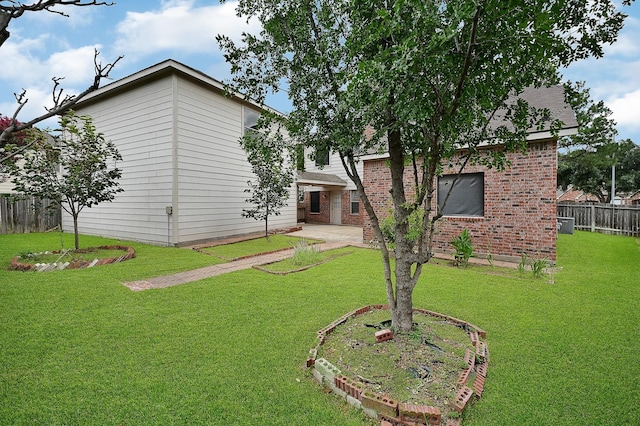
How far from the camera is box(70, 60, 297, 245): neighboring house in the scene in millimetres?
9633

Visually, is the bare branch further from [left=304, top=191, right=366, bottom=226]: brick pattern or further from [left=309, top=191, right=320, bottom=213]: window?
[left=309, top=191, right=320, bottom=213]: window

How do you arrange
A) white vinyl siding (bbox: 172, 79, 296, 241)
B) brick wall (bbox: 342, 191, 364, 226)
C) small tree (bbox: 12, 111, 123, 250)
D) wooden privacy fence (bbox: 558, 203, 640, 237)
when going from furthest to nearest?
brick wall (bbox: 342, 191, 364, 226)
wooden privacy fence (bbox: 558, 203, 640, 237)
white vinyl siding (bbox: 172, 79, 296, 241)
small tree (bbox: 12, 111, 123, 250)

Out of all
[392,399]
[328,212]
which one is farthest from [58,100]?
[328,212]

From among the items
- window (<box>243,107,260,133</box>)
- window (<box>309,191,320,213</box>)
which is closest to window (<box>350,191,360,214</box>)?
window (<box>309,191,320,213</box>)

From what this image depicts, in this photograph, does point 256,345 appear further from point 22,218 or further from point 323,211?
point 323,211

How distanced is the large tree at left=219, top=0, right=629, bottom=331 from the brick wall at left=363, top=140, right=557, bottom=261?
4.75 meters

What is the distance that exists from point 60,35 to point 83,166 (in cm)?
379

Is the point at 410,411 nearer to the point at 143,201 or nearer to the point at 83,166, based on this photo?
the point at 83,166

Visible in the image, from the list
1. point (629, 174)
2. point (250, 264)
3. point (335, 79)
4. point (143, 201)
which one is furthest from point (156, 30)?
point (629, 174)

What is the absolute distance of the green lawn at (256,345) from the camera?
7.65 feet

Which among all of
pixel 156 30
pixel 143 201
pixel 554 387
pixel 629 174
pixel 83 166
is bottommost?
pixel 554 387

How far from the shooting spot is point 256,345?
11.0 feet

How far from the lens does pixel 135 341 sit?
3.40 meters

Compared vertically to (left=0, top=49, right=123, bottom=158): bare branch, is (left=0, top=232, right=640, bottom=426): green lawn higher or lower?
lower
